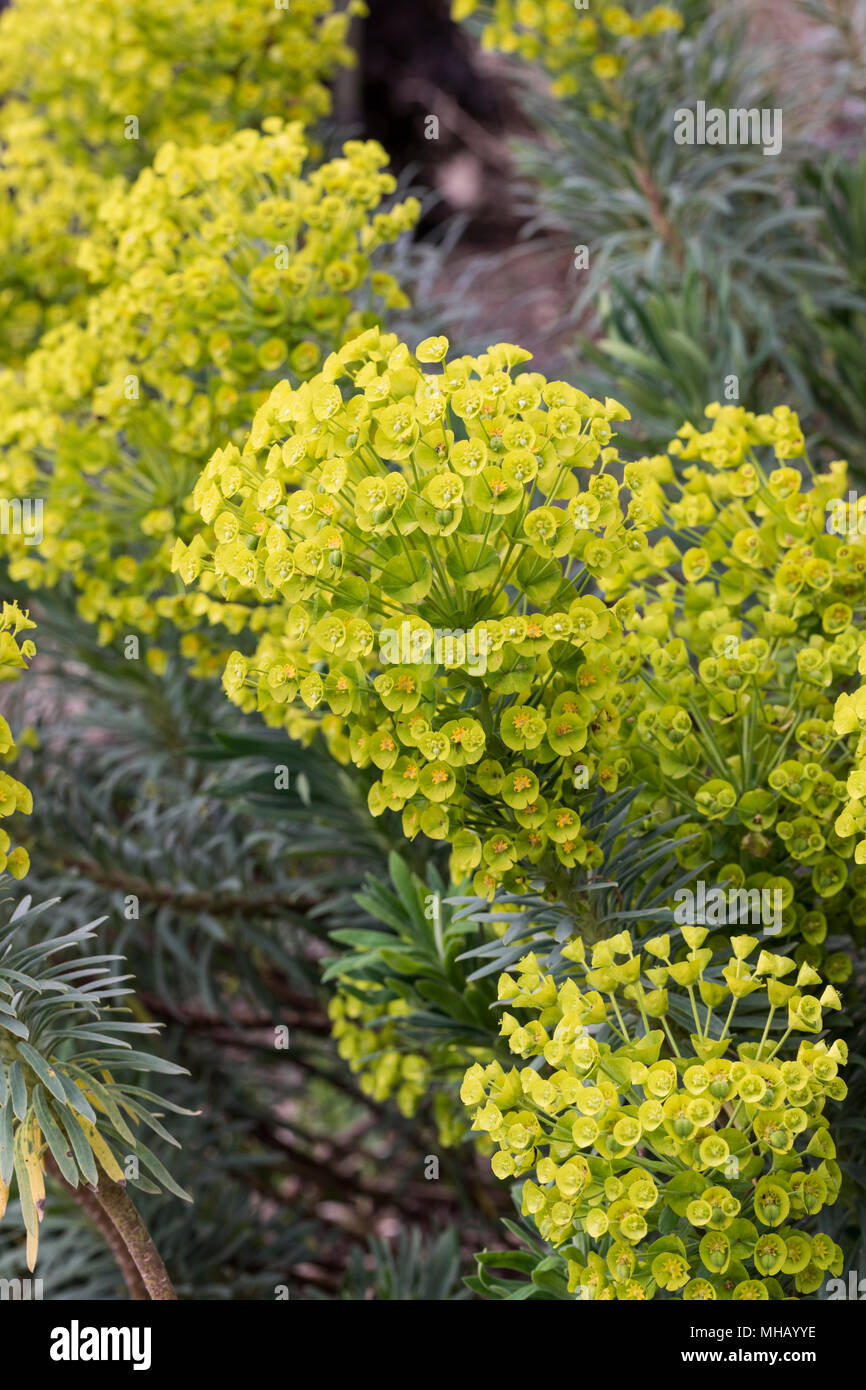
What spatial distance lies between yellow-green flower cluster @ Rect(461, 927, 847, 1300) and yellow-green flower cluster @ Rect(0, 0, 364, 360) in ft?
4.85

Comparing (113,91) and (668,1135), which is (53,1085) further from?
(113,91)

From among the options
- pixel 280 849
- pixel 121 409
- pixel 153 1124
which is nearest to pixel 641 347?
pixel 121 409

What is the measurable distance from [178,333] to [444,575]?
0.65 m

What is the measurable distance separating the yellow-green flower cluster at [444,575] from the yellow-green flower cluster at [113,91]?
121 centimetres

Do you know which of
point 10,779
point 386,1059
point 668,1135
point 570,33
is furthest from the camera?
point 570,33

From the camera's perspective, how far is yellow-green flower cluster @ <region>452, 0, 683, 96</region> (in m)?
1.75

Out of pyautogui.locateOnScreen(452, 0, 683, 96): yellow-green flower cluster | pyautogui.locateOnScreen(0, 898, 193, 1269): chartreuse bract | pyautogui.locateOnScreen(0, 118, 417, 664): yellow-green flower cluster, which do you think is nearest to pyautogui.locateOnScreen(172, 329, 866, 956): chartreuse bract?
pyautogui.locateOnScreen(0, 898, 193, 1269): chartreuse bract

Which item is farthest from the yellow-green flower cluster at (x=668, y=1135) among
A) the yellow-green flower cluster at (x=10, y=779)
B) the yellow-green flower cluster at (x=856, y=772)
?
the yellow-green flower cluster at (x=10, y=779)

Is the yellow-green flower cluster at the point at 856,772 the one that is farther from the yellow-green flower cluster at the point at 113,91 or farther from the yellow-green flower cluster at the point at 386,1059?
the yellow-green flower cluster at the point at 113,91

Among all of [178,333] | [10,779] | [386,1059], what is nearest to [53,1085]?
[10,779]

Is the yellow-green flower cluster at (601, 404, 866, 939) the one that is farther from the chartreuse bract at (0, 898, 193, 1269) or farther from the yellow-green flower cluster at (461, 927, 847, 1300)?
the chartreuse bract at (0, 898, 193, 1269)

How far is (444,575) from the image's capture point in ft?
2.62

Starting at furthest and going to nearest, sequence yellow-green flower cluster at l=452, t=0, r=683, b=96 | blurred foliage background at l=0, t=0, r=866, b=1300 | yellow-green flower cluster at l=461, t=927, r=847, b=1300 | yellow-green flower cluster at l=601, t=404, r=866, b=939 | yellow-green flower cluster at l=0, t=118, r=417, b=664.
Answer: yellow-green flower cluster at l=452, t=0, r=683, b=96 < blurred foliage background at l=0, t=0, r=866, b=1300 < yellow-green flower cluster at l=0, t=118, r=417, b=664 < yellow-green flower cluster at l=601, t=404, r=866, b=939 < yellow-green flower cluster at l=461, t=927, r=847, b=1300

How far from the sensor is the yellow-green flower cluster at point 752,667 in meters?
0.90
